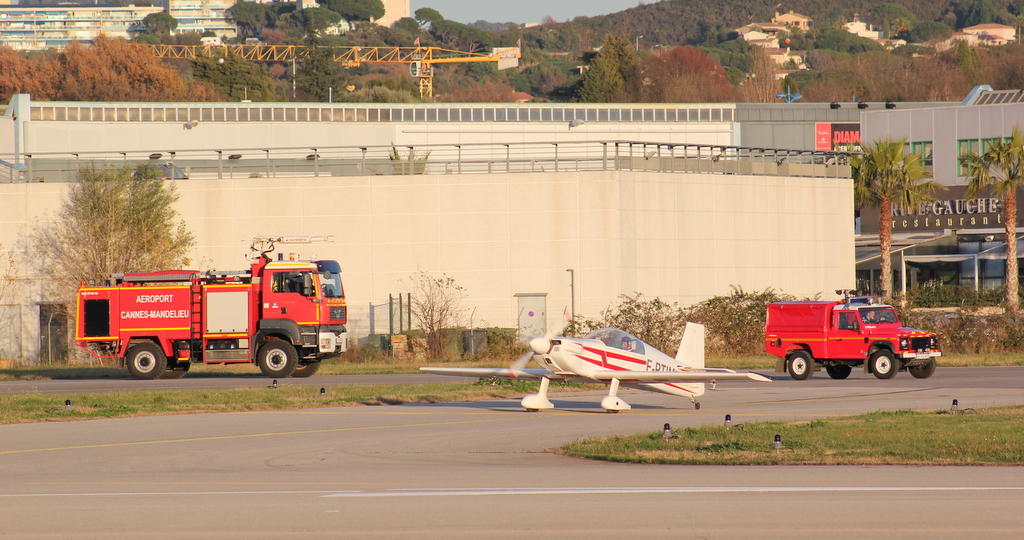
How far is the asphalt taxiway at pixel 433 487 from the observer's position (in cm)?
975

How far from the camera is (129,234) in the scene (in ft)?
131

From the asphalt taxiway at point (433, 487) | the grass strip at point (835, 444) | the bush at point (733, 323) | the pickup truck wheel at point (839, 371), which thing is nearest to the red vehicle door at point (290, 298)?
the asphalt taxiway at point (433, 487)

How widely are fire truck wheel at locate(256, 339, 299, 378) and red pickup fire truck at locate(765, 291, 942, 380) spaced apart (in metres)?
13.6

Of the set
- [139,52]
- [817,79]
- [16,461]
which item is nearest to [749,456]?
[16,461]

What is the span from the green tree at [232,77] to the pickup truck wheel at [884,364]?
3770 inches

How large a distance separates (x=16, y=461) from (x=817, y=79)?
161 meters

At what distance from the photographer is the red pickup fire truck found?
1091 inches

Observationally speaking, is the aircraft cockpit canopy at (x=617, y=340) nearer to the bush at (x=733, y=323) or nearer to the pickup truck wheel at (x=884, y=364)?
the pickup truck wheel at (x=884, y=364)

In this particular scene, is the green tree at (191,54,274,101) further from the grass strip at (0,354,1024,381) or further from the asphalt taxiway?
the asphalt taxiway

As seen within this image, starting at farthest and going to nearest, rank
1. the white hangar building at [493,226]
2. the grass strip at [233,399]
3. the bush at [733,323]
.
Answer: the white hangar building at [493,226], the bush at [733,323], the grass strip at [233,399]

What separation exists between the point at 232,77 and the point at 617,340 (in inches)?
4170

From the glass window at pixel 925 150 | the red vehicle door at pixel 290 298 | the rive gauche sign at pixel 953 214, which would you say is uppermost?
the glass window at pixel 925 150

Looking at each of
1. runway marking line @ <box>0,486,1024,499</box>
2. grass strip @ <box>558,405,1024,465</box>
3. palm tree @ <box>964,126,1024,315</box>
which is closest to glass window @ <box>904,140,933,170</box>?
palm tree @ <box>964,126,1024,315</box>

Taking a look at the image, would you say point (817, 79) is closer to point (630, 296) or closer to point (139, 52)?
point (139, 52)
